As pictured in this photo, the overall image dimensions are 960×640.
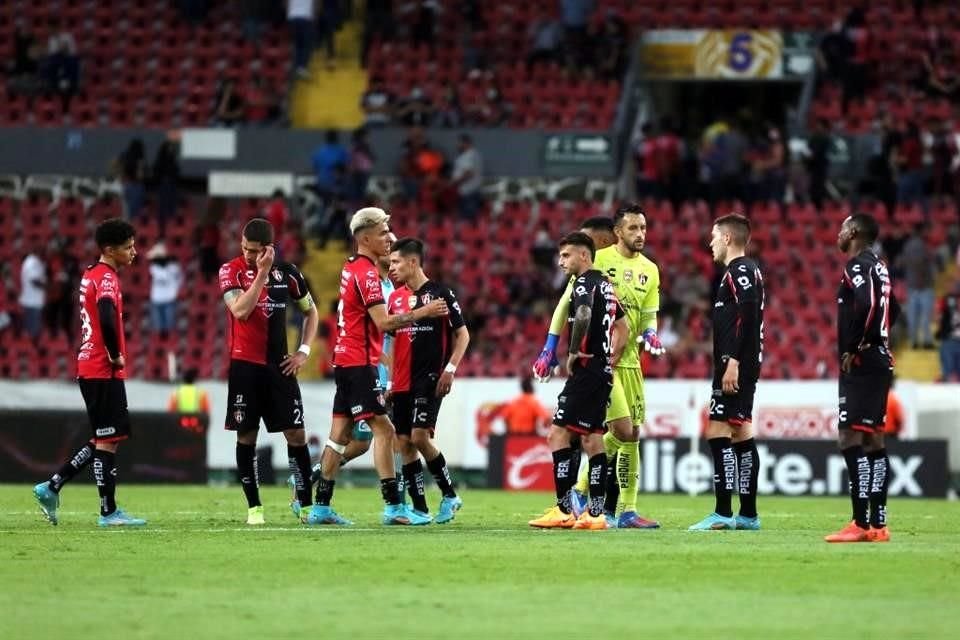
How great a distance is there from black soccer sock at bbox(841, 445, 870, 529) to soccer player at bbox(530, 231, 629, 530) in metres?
2.32

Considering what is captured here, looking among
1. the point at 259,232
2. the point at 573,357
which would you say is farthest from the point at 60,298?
the point at 573,357

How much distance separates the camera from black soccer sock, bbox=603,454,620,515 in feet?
55.7

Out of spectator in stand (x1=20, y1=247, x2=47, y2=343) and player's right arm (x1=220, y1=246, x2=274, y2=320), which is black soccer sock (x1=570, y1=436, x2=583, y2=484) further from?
spectator in stand (x1=20, y1=247, x2=47, y2=343)

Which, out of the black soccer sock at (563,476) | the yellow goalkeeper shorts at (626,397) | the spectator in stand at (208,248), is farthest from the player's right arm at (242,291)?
the spectator in stand at (208,248)

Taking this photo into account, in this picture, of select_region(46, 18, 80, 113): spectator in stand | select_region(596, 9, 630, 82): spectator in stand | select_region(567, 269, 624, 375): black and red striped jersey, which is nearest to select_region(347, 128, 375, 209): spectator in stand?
select_region(596, 9, 630, 82): spectator in stand

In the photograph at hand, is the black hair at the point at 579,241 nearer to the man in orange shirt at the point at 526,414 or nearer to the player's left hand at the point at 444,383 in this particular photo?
the player's left hand at the point at 444,383

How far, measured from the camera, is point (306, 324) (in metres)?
17.1

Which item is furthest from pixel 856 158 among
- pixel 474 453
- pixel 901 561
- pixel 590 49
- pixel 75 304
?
pixel 901 561

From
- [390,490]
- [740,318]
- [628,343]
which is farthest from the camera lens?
[628,343]

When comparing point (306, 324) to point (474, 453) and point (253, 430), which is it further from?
point (474, 453)

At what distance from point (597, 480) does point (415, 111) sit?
71.6ft

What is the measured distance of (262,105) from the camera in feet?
125

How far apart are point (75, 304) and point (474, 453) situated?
918 centimetres

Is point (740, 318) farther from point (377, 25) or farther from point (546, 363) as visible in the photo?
point (377, 25)
